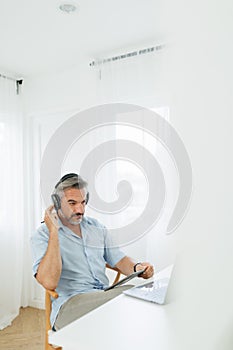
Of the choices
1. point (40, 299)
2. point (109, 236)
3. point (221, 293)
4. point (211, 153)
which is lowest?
point (40, 299)

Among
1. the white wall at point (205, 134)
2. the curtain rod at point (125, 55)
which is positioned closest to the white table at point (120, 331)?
the white wall at point (205, 134)

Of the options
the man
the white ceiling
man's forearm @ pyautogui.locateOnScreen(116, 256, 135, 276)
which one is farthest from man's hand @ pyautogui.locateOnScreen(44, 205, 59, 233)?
the white ceiling

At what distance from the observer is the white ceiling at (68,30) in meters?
1.85

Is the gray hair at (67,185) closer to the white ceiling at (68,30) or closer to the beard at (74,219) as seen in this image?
the beard at (74,219)

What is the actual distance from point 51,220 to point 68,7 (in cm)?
111

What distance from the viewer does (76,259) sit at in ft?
5.61

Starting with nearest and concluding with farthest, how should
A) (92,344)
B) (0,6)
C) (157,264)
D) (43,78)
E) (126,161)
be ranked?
1. (92,344)
2. (0,6)
3. (157,264)
4. (126,161)
5. (43,78)

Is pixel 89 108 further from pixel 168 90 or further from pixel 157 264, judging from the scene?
pixel 168 90

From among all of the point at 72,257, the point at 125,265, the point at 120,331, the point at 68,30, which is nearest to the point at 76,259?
the point at 72,257

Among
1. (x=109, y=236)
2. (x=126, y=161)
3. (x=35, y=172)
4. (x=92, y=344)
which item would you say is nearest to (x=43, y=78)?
(x=35, y=172)

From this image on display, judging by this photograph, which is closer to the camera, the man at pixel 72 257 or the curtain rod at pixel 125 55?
the man at pixel 72 257

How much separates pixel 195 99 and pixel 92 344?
1.56 feet

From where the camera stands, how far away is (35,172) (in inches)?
122

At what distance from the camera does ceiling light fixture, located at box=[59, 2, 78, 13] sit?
1.81m
